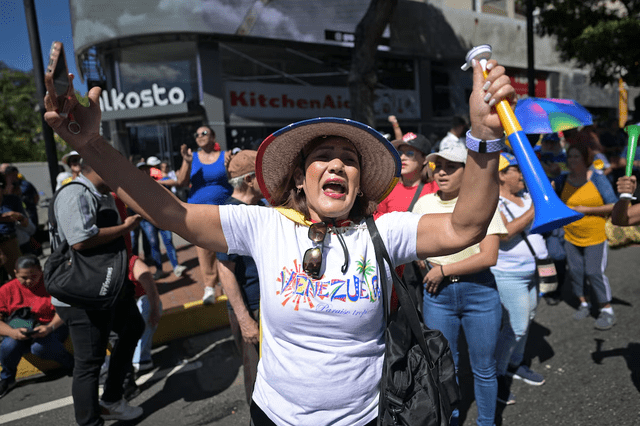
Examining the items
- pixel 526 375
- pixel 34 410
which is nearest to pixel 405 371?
pixel 526 375

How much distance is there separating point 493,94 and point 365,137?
1.95 ft

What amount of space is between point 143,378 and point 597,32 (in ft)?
42.7

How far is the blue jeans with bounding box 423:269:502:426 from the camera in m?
2.76

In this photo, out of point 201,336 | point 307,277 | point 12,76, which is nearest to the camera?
point 307,277

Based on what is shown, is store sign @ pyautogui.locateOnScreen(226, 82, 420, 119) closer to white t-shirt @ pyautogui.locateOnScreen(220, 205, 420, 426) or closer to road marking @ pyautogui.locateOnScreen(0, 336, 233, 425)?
road marking @ pyautogui.locateOnScreen(0, 336, 233, 425)

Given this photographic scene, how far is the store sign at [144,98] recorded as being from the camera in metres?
12.5

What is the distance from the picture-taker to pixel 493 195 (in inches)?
52.3

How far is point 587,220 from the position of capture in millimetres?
4652

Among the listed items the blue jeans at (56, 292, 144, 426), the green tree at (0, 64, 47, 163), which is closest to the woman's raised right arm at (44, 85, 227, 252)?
the blue jeans at (56, 292, 144, 426)

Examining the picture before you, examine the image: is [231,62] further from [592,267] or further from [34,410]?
[34,410]

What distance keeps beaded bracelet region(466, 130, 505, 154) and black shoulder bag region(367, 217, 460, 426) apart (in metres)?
0.49

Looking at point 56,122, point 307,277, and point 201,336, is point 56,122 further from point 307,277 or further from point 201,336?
point 201,336

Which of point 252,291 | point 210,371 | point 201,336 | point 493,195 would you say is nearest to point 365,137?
point 493,195

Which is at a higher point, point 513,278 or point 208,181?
point 208,181
